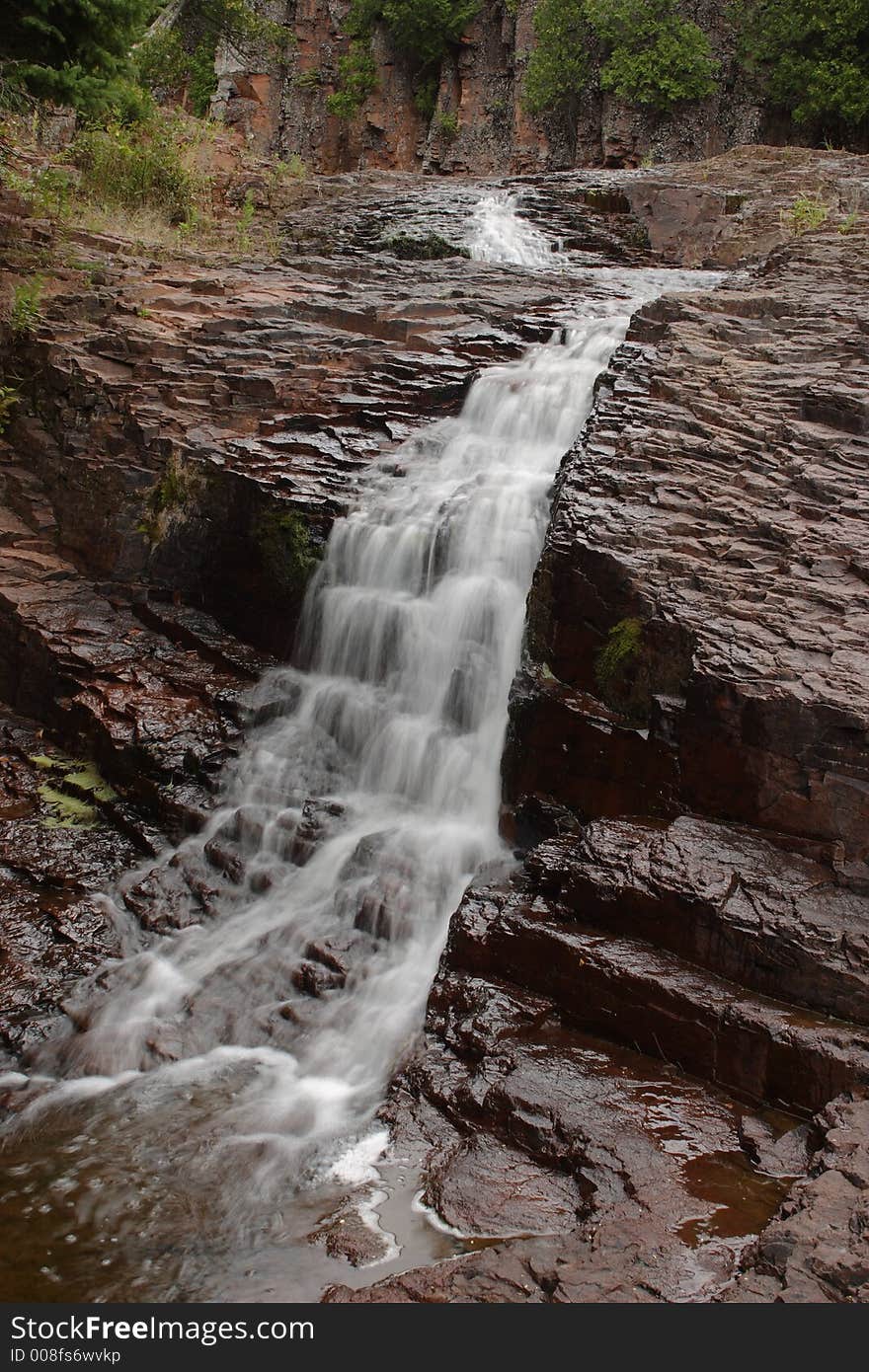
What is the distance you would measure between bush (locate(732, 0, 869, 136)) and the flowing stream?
1477cm

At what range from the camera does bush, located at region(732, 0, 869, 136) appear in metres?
20.3

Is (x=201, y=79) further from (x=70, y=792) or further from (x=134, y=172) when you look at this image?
(x=70, y=792)

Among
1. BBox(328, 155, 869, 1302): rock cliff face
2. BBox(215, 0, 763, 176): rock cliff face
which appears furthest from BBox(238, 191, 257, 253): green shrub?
BBox(215, 0, 763, 176): rock cliff face

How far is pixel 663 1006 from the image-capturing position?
498 centimetres

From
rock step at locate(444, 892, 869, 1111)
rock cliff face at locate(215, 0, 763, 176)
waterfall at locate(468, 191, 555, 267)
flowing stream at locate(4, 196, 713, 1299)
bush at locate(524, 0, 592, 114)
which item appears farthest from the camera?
bush at locate(524, 0, 592, 114)

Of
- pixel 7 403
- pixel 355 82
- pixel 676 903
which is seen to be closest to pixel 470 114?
pixel 355 82

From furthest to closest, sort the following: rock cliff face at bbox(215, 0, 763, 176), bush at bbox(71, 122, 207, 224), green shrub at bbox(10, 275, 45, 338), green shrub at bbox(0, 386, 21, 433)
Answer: rock cliff face at bbox(215, 0, 763, 176)
bush at bbox(71, 122, 207, 224)
green shrub at bbox(10, 275, 45, 338)
green shrub at bbox(0, 386, 21, 433)

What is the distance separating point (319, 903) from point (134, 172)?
12.4 meters

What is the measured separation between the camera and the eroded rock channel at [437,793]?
167 inches

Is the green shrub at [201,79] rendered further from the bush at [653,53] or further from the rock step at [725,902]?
the rock step at [725,902]


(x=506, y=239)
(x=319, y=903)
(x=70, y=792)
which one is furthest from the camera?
(x=506, y=239)

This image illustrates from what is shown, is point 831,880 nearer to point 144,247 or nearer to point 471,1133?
point 471,1133

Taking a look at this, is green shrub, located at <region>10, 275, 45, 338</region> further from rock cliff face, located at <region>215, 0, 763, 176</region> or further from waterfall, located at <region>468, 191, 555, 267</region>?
rock cliff face, located at <region>215, 0, 763, 176</region>

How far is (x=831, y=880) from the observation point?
16.8ft
